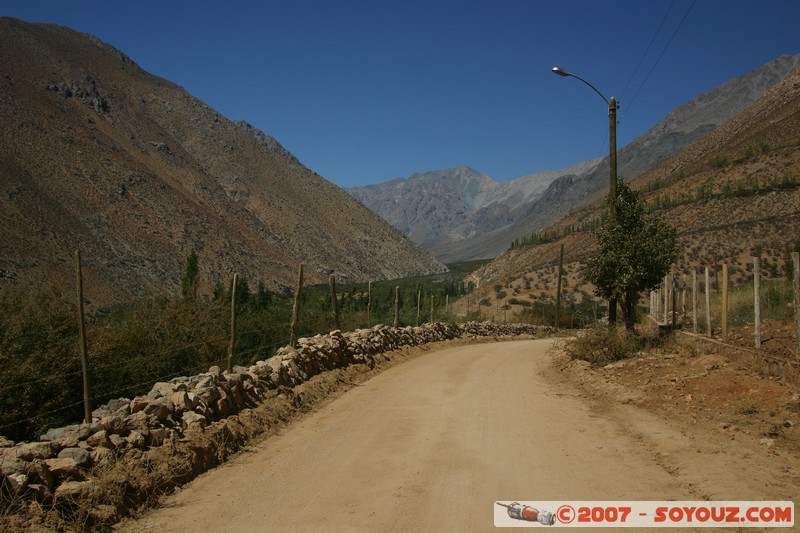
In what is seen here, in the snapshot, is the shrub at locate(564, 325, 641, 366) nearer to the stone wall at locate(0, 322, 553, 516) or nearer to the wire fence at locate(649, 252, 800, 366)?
the wire fence at locate(649, 252, 800, 366)

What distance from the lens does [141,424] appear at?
27.5 feet

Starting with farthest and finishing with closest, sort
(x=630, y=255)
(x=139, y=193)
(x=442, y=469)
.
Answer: (x=139, y=193) < (x=630, y=255) < (x=442, y=469)

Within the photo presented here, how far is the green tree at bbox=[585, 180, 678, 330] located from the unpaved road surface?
268 inches

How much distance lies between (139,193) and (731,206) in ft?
206

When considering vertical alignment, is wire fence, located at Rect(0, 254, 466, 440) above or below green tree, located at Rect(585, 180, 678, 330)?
below

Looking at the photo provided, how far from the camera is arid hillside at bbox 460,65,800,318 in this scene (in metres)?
48.1

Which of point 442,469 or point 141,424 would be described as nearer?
point 442,469

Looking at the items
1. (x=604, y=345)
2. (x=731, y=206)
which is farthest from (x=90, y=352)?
(x=731, y=206)

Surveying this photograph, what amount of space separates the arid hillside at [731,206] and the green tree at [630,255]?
776 inches

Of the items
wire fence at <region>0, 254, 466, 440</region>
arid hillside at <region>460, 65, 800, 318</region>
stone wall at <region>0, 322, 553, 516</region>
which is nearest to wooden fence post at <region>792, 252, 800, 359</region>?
stone wall at <region>0, 322, 553, 516</region>

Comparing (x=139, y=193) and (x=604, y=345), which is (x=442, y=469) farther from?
(x=139, y=193)

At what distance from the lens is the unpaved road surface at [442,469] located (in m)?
6.81

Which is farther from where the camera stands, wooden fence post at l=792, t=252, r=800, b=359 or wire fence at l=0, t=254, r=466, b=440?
wooden fence post at l=792, t=252, r=800, b=359

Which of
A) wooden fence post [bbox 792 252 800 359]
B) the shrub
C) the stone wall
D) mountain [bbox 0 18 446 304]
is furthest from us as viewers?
mountain [bbox 0 18 446 304]
